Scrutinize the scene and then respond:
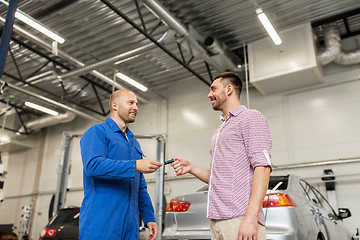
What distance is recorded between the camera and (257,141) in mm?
1742

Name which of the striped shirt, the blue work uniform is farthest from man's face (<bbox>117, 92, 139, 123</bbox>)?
the striped shirt

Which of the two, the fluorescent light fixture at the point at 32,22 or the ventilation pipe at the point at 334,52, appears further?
the ventilation pipe at the point at 334,52

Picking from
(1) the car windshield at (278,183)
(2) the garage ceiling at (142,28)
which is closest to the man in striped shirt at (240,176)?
(1) the car windshield at (278,183)

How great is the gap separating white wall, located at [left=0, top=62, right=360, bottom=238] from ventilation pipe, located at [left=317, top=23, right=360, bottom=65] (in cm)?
47

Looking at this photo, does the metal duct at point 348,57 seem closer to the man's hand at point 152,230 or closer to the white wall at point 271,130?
the white wall at point 271,130

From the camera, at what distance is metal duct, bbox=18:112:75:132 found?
11797 mm

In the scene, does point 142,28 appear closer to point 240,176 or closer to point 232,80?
point 232,80

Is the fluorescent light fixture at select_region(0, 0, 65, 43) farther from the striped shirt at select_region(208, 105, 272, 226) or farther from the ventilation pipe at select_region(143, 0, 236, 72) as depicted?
the striped shirt at select_region(208, 105, 272, 226)

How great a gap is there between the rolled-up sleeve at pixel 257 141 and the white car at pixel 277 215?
61.0 inches

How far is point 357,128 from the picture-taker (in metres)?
7.68

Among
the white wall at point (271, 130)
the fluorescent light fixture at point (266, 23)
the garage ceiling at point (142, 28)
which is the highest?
the garage ceiling at point (142, 28)

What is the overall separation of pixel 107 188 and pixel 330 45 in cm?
723

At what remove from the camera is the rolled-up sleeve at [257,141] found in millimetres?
1691

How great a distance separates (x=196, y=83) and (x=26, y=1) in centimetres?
549
